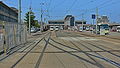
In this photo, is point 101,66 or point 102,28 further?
point 102,28

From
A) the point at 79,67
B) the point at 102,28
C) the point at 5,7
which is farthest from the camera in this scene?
the point at 5,7

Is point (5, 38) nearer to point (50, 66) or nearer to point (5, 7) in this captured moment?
point (50, 66)

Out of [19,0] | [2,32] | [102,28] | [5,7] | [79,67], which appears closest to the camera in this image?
[79,67]

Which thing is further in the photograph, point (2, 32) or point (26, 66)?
point (2, 32)

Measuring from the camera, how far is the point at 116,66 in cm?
945

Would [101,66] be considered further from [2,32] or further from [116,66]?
[2,32]

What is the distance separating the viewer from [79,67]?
362 inches

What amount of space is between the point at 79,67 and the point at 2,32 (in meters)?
7.02

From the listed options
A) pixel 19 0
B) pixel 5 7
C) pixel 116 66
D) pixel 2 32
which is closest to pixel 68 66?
pixel 116 66

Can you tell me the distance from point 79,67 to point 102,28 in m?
48.7

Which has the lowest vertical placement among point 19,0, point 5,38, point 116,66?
point 116,66

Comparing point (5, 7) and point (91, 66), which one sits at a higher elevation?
point (5, 7)

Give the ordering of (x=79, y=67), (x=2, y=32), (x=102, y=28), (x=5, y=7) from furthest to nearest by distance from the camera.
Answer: (x=5, y=7), (x=102, y=28), (x=2, y=32), (x=79, y=67)

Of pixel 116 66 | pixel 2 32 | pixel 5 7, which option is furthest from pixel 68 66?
pixel 5 7
